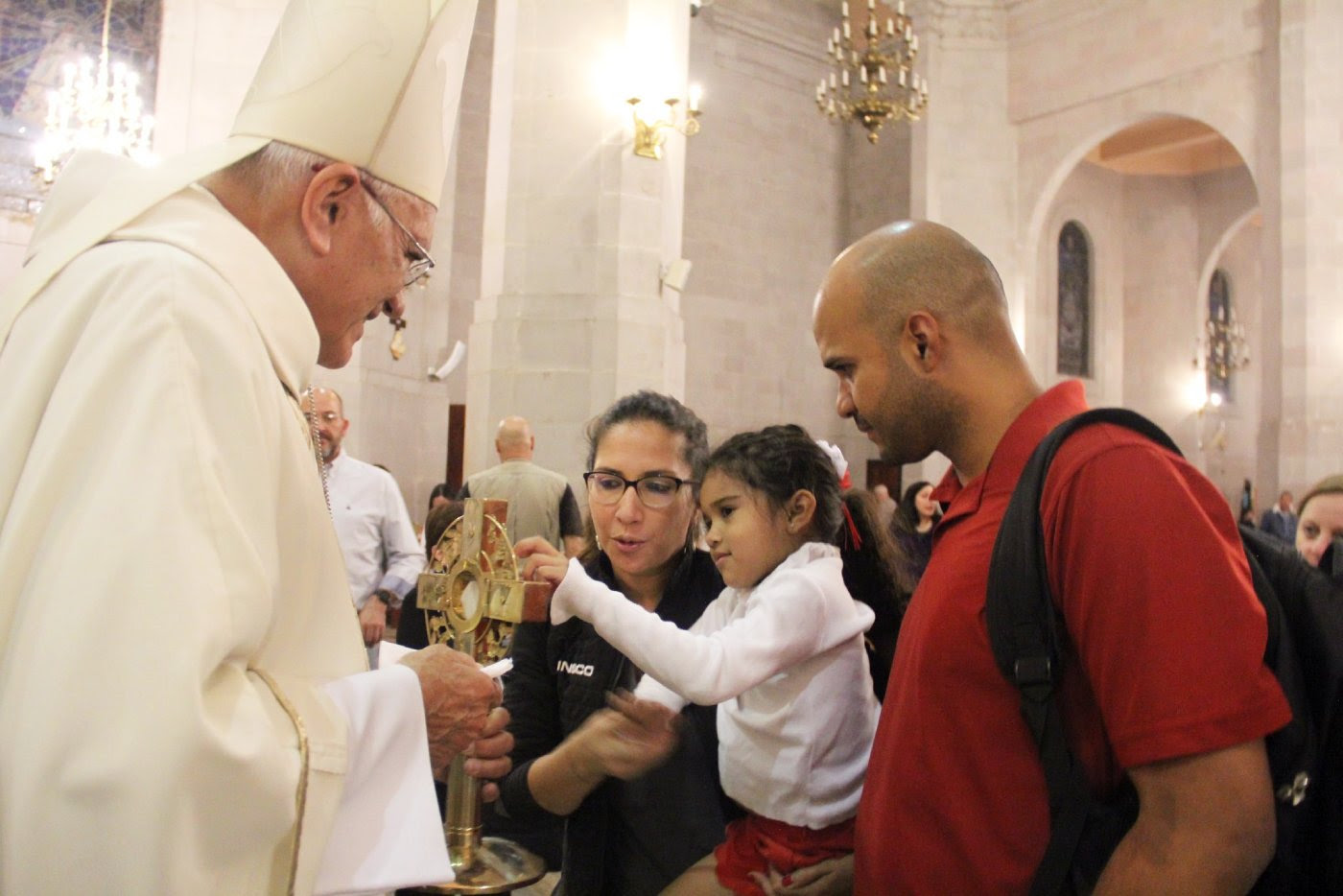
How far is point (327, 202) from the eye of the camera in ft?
4.30

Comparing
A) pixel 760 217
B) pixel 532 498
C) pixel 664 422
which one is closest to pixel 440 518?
pixel 532 498

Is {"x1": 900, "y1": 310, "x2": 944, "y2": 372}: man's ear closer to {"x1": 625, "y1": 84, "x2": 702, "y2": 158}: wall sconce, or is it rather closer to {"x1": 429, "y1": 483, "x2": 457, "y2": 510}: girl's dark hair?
{"x1": 625, "y1": 84, "x2": 702, "y2": 158}: wall sconce

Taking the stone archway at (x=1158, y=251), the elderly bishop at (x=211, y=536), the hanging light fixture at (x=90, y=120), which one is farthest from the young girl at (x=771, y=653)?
the stone archway at (x=1158, y=251)

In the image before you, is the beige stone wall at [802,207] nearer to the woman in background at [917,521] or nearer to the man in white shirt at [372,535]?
the man in white shirt at [372,535]

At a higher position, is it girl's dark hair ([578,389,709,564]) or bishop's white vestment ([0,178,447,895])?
girl's dark hair ([578,389,709,564])

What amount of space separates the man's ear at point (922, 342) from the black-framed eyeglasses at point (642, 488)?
78 centimetres

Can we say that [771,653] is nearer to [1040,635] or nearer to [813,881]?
[813,881]

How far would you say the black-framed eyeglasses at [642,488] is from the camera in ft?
7.01

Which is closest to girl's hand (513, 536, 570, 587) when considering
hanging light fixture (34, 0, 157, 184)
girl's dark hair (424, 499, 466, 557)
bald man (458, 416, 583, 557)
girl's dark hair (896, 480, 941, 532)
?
girl's dark hair (424, 499, 466, 557)

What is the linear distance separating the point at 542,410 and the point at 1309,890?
15.7 ft

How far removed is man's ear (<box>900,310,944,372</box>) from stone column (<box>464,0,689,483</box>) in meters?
4.15

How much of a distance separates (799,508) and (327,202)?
1.09 meters

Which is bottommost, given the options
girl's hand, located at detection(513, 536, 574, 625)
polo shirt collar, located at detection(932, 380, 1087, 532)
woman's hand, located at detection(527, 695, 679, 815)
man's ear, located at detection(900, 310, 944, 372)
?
woman's hand, located at detection(527, 695, 679, 815)

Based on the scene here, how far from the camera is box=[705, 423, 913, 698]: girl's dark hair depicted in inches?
78.5
